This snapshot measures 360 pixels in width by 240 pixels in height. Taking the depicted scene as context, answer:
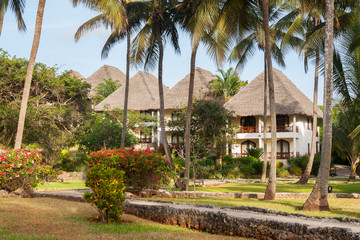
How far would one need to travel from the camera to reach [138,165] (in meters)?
13.8

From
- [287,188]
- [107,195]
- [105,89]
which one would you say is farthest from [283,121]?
[107,195]

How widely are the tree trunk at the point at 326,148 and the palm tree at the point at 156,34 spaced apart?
7.97 metres

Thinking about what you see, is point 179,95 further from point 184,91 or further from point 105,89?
point 105,89

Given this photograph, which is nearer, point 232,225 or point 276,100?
point 232,225

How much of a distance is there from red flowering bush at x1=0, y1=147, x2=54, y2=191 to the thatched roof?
22.5 m

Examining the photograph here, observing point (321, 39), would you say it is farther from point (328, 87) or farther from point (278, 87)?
point (278, 87)

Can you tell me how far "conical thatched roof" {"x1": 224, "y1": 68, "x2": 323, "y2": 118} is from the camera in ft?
108

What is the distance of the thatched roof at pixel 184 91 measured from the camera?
122 ft

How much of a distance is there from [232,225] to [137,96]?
112 ft

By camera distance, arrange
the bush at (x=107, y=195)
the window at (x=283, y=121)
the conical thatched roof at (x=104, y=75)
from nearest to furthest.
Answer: the bush at (x=107, y=195) < the window at (x=283, y=121) < the conical thatched roof at (x=104, y=75)

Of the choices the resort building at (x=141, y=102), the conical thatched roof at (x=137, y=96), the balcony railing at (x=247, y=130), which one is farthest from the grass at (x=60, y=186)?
the balcony railing at (x=247, y=130)

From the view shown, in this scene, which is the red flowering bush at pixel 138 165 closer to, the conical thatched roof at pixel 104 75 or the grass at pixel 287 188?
the grass at pixel 287 188

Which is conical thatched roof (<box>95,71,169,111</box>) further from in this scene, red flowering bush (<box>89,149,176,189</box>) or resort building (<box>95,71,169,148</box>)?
red flowering bush (<box>89,149,176,189</box>)

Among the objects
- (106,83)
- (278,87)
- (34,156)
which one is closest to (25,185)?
(34,156)
